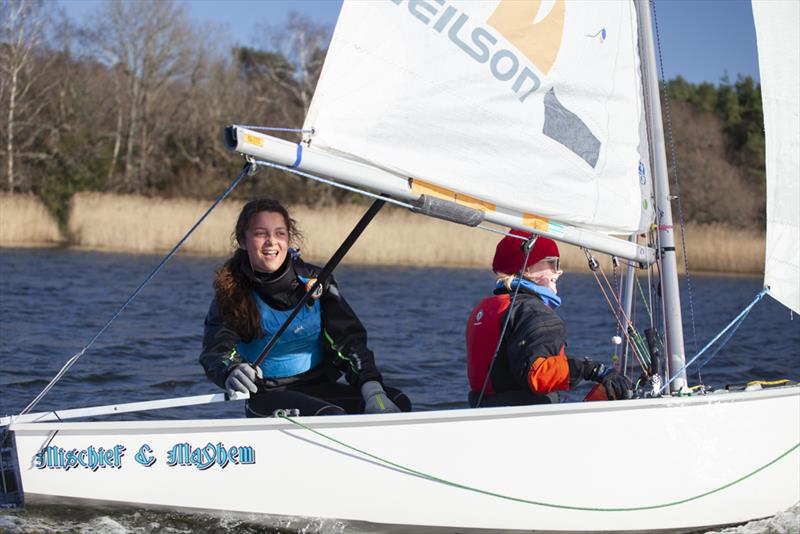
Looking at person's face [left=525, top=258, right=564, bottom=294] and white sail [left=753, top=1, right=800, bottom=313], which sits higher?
white sail [left=753, top=1, right=800, bottom=313]

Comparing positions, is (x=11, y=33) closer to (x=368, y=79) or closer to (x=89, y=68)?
(x=89, y=68)

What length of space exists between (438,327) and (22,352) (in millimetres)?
4149

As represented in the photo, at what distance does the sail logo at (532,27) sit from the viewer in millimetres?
3354

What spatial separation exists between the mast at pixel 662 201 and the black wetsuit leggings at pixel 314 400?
1.00 metres

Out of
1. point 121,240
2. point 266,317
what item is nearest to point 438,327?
point 266,317

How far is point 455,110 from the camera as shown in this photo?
3.30m

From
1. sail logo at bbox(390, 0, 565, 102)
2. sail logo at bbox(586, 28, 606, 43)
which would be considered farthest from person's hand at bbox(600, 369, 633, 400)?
sail logo at bbox(586, 28, 606, 43)

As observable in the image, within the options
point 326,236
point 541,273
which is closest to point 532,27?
point 541,273

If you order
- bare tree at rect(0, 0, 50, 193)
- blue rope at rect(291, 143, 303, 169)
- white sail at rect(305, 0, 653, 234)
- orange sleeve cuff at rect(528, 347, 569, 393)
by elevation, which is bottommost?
orange sleeve cuff at rect(528, 347, 569, 393)

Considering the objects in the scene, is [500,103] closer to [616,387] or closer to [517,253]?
[517,253]

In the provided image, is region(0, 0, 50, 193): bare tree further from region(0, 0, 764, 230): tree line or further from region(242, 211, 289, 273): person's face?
region(242, 211, 289, 273): person's face

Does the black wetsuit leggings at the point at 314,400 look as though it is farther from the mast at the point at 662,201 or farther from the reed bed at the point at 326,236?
the reed bed at the point at 326,236

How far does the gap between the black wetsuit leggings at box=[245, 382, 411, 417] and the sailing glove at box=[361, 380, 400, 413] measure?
0.31 ft

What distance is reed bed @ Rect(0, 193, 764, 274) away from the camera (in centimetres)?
1538
